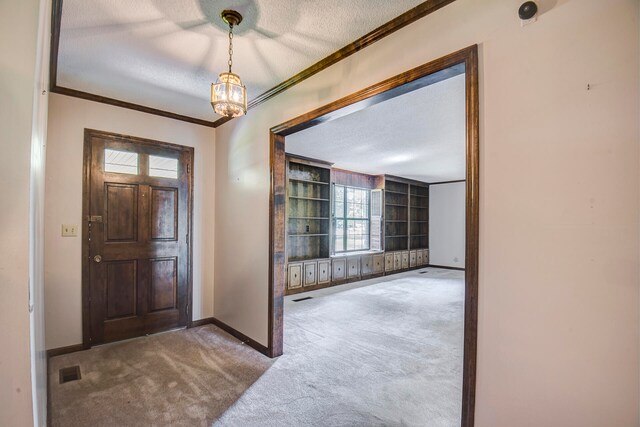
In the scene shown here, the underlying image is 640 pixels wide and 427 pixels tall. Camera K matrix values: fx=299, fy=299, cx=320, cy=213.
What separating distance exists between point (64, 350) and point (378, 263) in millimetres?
5763

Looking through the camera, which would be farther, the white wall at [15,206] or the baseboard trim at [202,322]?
the baseboard trim at [202,322]

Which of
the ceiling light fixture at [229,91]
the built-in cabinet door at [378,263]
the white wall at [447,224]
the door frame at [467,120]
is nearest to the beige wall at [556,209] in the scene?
the door frame at [467,120]

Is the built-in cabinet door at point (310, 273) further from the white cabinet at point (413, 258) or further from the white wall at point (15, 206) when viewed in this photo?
the white wall at point (15, 206)

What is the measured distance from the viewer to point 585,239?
117 centimetres

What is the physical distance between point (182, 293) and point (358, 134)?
303 cm

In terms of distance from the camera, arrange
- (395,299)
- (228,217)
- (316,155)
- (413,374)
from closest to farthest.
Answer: (413,374) → (228,217) → (395,299) → (316,155)

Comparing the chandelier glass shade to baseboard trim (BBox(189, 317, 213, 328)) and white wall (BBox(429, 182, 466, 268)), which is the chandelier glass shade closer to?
baseboard trim (BBox(189, 317, 213, 328))

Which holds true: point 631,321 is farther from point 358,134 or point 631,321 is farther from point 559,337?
point 358,134

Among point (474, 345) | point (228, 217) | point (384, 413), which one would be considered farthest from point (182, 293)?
point (474, 345)

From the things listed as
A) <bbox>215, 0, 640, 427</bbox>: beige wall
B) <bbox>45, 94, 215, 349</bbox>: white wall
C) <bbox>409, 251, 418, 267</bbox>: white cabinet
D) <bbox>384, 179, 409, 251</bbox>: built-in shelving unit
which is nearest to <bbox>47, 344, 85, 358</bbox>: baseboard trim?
<bbox>45, 94, 215, 349</bbox>: white wall

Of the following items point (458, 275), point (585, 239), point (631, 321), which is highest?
point (585, 239)

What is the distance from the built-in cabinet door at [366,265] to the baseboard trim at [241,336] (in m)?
3.79

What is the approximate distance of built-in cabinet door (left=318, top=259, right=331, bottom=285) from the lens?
19.6ft

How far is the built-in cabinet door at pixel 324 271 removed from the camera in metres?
5.96
